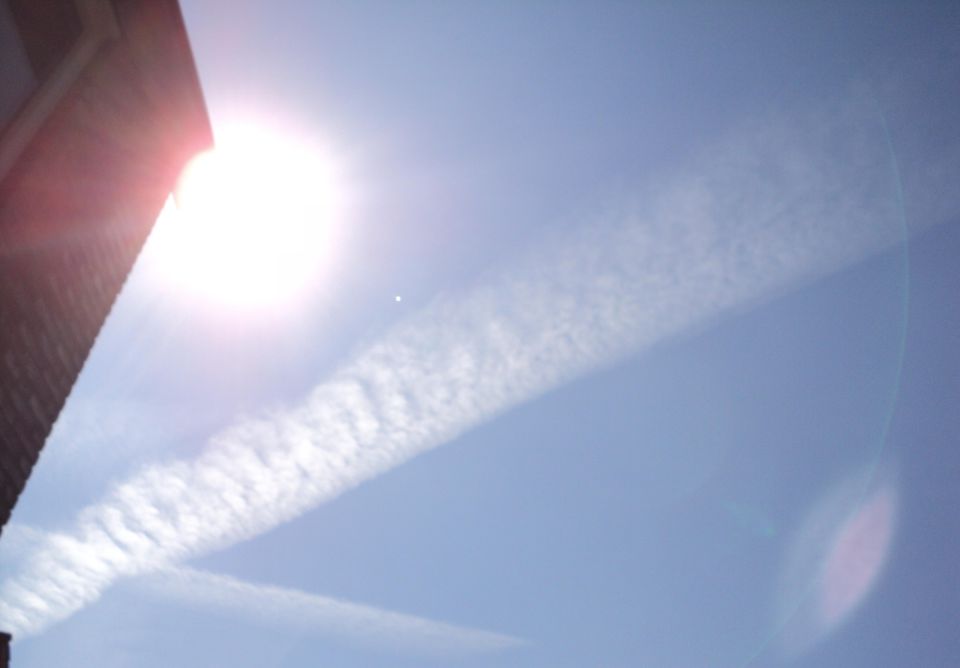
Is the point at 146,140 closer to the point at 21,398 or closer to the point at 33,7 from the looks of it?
the point at 33,7

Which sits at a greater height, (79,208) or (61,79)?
(61,79)

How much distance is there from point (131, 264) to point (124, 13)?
2.01 metres

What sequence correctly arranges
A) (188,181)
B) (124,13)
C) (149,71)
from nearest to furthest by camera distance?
1. (124,13)
2. (149,71)
3. (188,181)

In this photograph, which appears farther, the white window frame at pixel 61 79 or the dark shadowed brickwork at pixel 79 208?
the dark shadowed brickwork at pixel 79 208

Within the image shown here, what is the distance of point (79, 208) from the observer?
13.1 feet

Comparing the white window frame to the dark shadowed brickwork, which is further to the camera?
the dark shadowed brickwork

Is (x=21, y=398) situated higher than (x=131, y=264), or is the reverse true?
(x=131, y=264)

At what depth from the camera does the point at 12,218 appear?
3.30m

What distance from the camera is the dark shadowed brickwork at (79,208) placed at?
3334 millimetres

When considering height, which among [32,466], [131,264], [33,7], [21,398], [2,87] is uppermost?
[33,7]

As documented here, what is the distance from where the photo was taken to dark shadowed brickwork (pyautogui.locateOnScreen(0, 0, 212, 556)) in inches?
131

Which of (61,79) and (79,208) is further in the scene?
(79,208)

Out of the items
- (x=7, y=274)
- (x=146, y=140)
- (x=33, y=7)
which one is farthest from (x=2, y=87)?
(x=146, y=140)

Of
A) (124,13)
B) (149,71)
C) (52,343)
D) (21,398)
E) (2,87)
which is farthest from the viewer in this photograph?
(149,71)
